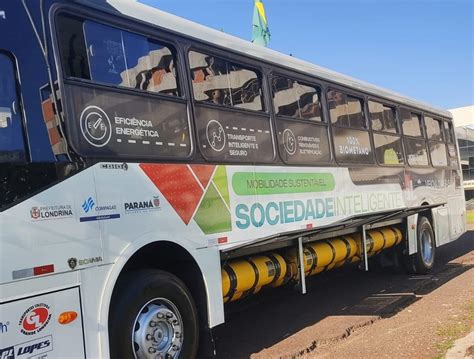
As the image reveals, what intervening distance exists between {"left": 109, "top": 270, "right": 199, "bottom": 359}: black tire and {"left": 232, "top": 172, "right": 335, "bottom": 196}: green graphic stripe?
1.35 meters

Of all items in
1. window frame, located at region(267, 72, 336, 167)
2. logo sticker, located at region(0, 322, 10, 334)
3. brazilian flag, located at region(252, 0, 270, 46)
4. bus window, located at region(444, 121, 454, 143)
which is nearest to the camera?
logo sticker, located at region(0, 322, 10, 334)

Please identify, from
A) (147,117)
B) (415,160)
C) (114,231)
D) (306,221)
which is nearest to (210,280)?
(114,231)

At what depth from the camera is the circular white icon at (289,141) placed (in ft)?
20.8

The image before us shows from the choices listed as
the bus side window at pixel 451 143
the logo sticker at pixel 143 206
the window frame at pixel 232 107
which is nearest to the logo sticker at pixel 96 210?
the logo sticker at pixel 143 206

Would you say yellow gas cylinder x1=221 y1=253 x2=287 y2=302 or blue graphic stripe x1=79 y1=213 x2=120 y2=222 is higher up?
blue graphic stripe x1=79 y1=213 x2=120 y2=222

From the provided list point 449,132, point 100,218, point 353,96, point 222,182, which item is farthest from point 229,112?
point 449,132

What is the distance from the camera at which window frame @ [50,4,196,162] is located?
Answer: 154 inches

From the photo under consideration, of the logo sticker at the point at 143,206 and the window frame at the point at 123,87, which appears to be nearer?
the window frame at the point at 123,87

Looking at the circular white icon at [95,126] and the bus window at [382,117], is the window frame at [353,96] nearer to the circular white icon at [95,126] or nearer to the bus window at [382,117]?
the bus window at [382,117]

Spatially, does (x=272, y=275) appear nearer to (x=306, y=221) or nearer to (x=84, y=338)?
(x=306, y=221)

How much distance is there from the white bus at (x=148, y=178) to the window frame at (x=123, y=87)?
0.01 metres

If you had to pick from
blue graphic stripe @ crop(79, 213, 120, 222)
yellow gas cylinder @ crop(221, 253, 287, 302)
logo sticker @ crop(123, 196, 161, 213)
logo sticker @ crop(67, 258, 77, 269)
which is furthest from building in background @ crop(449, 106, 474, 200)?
logo sticker @ crop(67, 258, 77, 269)

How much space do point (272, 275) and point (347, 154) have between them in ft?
8.55

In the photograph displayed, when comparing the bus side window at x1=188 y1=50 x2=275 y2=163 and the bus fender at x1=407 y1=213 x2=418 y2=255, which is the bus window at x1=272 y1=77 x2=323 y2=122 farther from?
the bus fender at x1=407 y1=213 x2=418 y2=255
